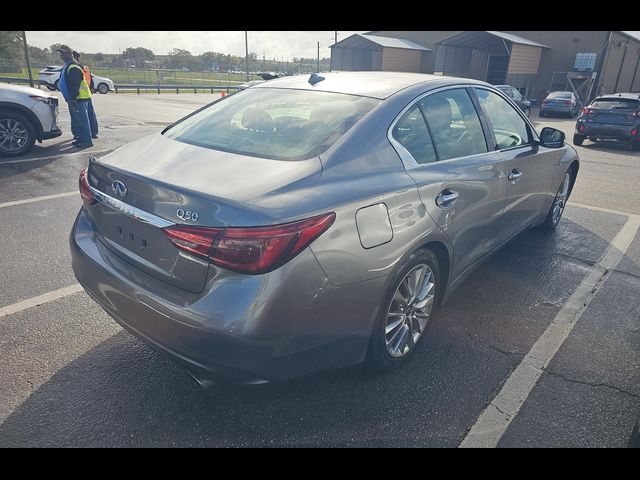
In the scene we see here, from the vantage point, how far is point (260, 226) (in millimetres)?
1803

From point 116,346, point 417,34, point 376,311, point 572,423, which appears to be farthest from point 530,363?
point 417,34

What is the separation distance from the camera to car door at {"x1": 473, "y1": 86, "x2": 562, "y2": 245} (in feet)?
11.4

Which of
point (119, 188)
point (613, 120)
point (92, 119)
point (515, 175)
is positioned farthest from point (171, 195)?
point (613, 120)

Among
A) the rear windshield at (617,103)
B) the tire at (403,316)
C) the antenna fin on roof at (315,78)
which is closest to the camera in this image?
the tire at (403,316)

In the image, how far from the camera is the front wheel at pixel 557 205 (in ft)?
16.0

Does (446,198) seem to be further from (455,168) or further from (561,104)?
(561,104)

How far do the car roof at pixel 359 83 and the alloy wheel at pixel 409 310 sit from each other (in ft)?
3.67

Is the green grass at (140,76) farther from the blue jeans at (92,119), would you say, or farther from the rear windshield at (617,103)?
the rear windshield at (617,103)

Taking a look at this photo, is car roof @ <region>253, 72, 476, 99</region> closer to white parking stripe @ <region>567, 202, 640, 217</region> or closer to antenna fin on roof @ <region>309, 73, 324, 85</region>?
antenna fin on roof @ <region>309, 73, 324, 85</region>

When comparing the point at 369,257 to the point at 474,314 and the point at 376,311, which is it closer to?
the point at 376,311

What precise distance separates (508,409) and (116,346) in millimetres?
2379

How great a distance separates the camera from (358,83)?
2.96 metres

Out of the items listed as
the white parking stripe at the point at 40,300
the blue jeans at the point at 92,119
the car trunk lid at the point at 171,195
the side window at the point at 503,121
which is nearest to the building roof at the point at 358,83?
the side window at the point at 503,121

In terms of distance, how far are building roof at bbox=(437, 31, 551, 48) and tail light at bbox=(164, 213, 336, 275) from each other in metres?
33.3
